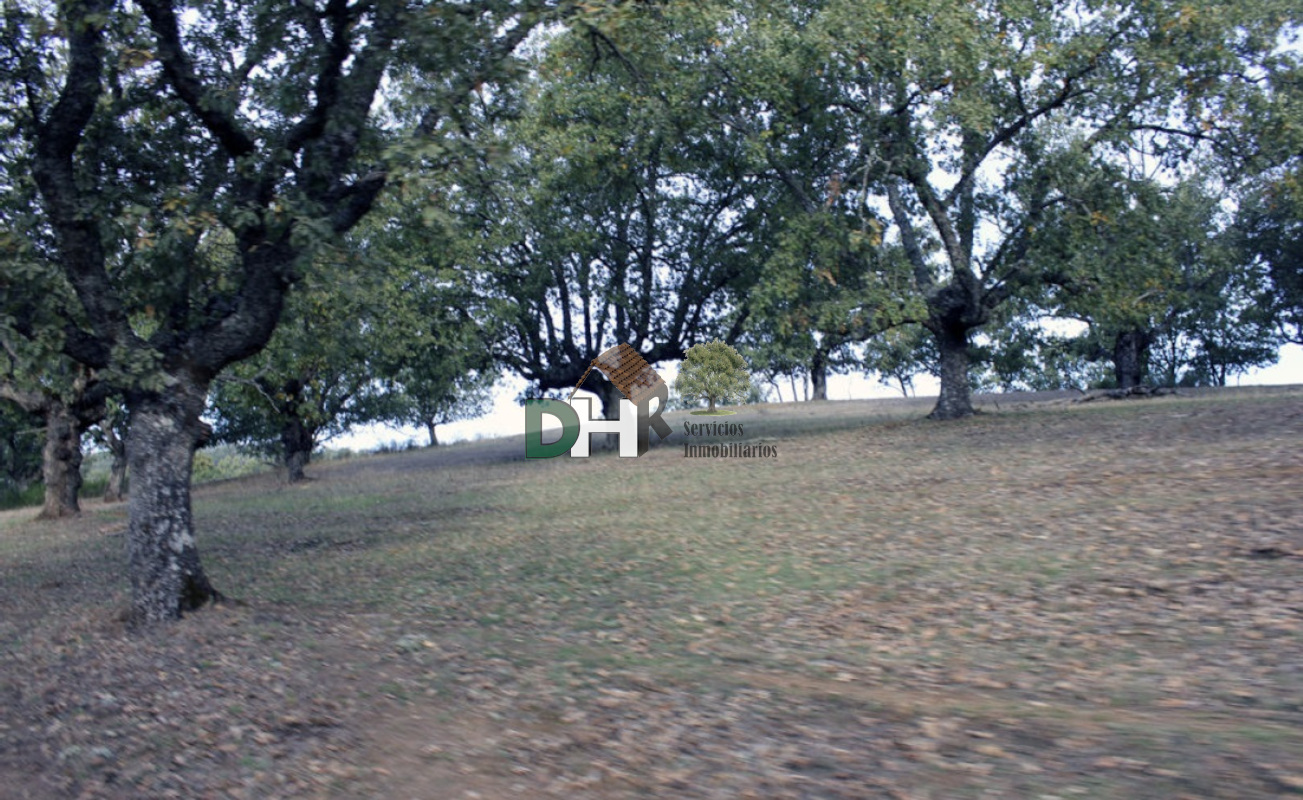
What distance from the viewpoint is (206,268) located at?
444 inches

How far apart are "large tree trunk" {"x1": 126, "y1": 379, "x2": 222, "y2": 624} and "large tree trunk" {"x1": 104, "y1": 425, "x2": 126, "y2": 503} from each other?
2440 centimetres

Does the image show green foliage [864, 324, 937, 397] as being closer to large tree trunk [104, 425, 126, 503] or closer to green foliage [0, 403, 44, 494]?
large tree trunk [104, 425, 126, 503]

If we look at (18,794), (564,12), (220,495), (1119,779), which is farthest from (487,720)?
(220,495)

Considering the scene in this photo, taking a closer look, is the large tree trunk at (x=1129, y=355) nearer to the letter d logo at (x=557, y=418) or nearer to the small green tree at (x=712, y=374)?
the small green tree at (x=712, y=374)

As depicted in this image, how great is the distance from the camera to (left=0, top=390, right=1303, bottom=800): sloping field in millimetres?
4941

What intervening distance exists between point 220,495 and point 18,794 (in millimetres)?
24156

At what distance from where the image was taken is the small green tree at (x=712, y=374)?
2488cm

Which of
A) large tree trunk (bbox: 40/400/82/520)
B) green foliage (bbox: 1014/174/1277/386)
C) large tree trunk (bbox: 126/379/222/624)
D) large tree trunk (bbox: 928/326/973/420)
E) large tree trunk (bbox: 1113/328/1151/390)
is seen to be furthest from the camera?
large tree trunk (bbox: 1113/328/1151/390)

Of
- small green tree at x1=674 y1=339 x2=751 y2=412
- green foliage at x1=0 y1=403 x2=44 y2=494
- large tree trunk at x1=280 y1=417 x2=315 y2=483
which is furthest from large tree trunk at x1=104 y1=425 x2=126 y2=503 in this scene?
small green tree at x1=674 y1=339 x2=751 y2=412

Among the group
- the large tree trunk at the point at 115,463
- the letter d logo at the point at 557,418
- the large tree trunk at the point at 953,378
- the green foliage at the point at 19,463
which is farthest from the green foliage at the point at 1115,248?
the green foliage at the point at 19,463

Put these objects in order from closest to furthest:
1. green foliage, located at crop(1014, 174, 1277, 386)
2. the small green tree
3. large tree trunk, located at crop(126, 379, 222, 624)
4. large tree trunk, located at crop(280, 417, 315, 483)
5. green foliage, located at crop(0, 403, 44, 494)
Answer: large tree trunk, located at crop(126, 379, 222, 624)
green foliage, located at crop(1014, 174, 1277, 386)
the small green tree
large tree trunk, located at crop(280, 417, 315, 483)
green foliage, located at crop(0, 403, 44, 494)

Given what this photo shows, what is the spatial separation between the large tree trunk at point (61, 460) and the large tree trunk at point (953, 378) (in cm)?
1924

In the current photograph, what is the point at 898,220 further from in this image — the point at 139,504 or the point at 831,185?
the point at 139,504

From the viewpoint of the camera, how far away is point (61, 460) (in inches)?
888
